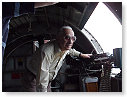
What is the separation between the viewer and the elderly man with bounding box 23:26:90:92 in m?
1.14

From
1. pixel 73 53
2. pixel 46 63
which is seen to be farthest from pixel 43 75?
pixel 73 53

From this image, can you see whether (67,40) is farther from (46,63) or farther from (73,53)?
(46,63)

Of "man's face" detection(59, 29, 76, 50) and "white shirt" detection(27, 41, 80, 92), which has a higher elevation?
"man's face" detection(59, 29, 76, 50)

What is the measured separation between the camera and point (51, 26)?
3.94 ft

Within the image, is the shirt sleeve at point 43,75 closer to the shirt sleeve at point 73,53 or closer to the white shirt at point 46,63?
the white shirt at point 46,63

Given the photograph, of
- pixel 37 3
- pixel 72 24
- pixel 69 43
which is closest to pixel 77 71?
pixel 69 43

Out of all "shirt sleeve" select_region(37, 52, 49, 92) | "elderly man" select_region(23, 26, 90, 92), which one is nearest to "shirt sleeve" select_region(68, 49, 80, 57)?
"elderly man" select_region(23, 26, 90, 92)

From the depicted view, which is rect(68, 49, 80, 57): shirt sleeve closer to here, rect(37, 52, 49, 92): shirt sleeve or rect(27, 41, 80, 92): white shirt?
rect(27, 41, 80, 92): white shirt

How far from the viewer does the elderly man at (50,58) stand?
3.76ft

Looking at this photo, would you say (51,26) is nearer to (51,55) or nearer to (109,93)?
(51,55)

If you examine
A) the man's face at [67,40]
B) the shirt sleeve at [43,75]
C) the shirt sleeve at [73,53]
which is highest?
the man's face at [67,40]

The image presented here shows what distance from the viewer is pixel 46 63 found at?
1.15 meters

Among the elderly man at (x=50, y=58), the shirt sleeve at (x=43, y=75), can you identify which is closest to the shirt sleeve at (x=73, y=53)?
the elderly man at (x=50, y=58)

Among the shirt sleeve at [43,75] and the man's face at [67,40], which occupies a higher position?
the man's face at [67,40]
